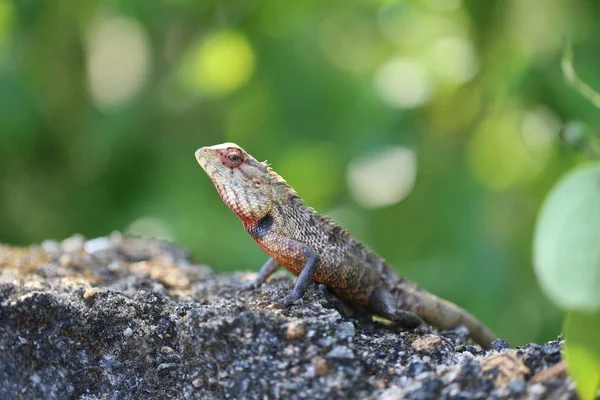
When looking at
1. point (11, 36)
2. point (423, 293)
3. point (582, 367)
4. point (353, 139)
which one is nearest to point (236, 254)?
point (353, 139)

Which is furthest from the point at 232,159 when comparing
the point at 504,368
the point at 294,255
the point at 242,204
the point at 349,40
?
the point at 349,40

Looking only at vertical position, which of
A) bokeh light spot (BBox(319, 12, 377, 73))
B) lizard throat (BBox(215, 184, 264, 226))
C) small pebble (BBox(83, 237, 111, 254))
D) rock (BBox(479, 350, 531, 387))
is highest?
bokeh light spot (BBox(319, 12, 377, 73))

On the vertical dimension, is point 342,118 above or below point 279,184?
above

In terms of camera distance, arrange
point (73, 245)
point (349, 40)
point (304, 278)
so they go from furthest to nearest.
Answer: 1. point (349, 40)
2. point (73, 245)
3. point (304, 278)

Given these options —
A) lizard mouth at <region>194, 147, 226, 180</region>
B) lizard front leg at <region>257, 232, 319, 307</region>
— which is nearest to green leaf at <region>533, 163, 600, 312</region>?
lizard front leg at <region>257, 232, 319, 307</region>

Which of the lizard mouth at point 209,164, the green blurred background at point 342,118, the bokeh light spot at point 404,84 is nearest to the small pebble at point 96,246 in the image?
the lizard mouth at point 209,164

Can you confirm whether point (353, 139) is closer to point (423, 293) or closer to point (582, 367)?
point (423, 293)

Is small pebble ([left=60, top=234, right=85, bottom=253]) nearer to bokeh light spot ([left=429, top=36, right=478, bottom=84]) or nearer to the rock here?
the rock

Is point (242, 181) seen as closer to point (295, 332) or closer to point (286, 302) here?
point (286, 302)
